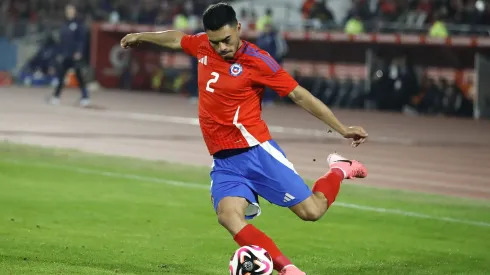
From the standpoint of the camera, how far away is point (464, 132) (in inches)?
927

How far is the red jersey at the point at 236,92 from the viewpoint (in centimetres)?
754

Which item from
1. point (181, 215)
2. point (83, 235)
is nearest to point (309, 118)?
point (181, 215)

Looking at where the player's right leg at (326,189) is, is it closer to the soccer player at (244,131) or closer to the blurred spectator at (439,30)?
the soccer player at (244,131)

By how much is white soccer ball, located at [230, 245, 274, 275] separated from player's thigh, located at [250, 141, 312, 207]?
0.55 m

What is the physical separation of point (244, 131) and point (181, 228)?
3.45m

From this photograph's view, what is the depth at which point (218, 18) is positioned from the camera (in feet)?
24.1

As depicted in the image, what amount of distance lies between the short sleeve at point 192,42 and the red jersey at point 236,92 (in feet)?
0.71

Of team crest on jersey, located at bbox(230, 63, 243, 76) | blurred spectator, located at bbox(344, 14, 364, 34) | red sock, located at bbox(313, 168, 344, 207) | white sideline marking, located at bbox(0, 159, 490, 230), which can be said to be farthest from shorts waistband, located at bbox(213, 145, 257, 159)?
blurred spectator, located at bbox(344, 14, 364, 34)

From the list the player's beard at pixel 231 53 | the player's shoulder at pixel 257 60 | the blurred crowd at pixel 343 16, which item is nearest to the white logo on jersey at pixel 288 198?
the player's shoulder at pixel 257 60

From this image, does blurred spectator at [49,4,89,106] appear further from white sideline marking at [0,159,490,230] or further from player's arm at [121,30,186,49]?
player's arm at [121,30,186,49]

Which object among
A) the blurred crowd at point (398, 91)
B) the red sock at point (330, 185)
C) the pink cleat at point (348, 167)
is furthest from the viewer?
the blurred crowd at point (398, 91)

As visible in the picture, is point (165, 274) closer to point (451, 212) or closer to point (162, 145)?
point (451, 212)

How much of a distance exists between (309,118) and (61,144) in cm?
895

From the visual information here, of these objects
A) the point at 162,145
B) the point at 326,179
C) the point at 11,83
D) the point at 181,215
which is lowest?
the point at 11,83
